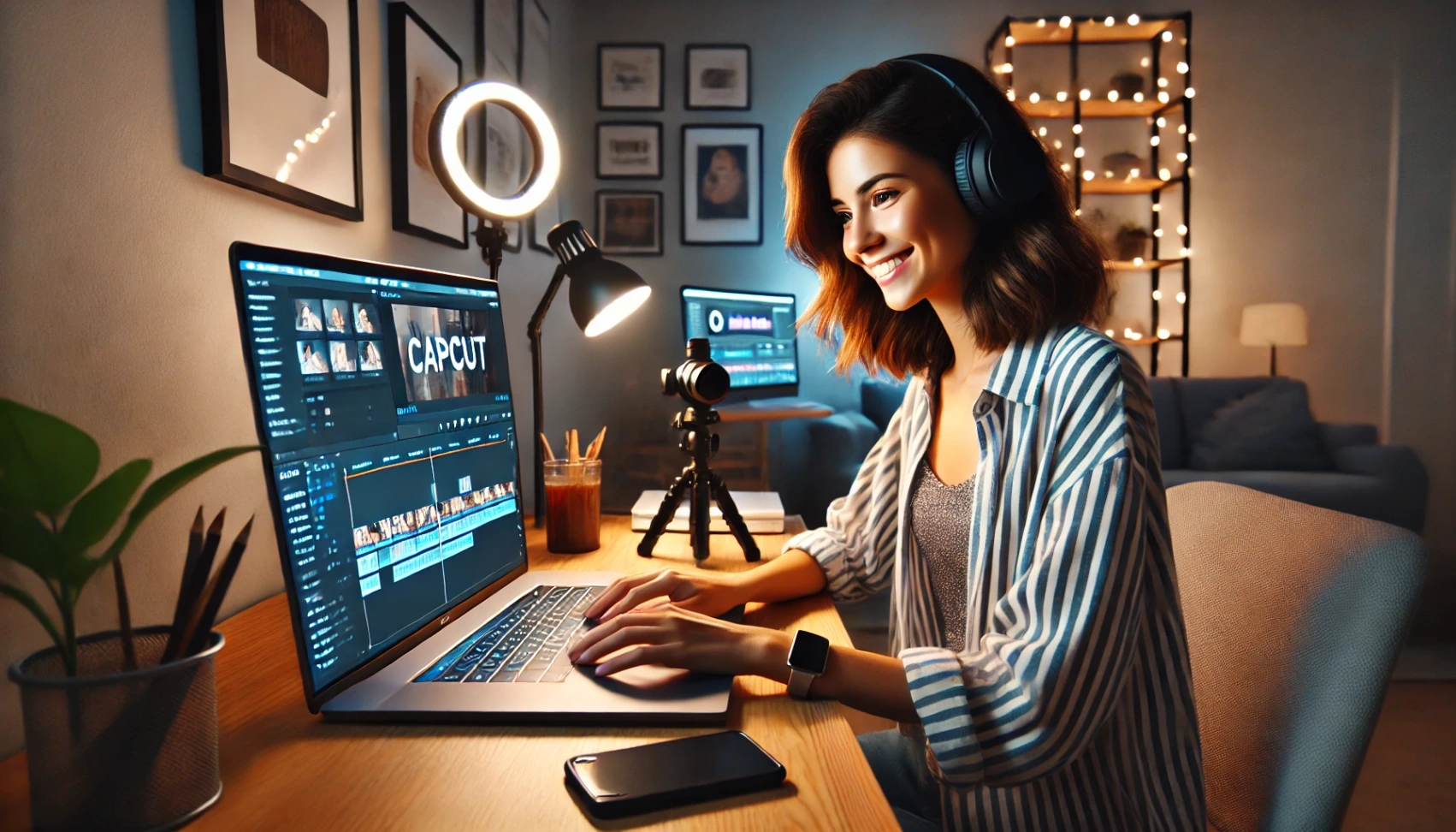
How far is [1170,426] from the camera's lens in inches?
147

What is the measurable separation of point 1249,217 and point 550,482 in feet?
14.9

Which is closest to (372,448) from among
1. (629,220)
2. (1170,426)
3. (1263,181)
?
(629,220)

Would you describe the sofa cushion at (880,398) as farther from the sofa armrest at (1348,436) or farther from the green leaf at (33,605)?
the green leaf at (33,605)

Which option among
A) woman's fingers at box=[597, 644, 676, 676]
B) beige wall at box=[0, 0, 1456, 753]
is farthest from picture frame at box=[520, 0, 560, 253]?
woman's fingers at box=[597, 644, 676, 676]

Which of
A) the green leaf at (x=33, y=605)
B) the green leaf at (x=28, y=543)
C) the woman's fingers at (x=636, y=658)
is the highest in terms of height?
the green leaf at (x=28, y=543)

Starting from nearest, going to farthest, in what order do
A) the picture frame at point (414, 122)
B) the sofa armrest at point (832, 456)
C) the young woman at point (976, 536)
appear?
1. the young woman at point (976, 536)
2. the picture frame at point (414, 122)
3. the sofa armrest at point (832, 456)

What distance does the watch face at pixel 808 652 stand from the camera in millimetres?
644

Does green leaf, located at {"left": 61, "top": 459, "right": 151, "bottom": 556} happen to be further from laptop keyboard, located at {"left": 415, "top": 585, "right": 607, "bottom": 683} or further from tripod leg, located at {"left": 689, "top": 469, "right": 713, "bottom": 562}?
tripod leg, located at {"left": 689, "top": 469, "right": 713, "bottom": 562}

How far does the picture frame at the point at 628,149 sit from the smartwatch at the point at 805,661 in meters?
3.70

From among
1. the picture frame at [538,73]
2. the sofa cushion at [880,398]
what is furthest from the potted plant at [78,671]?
the sofa cushion at [880,398]

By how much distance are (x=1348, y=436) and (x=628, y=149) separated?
3.65 m

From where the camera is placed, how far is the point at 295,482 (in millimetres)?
539

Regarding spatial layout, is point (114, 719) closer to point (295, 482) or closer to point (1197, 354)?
point (295, 482)

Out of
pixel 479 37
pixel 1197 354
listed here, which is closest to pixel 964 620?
pixel 479 37
